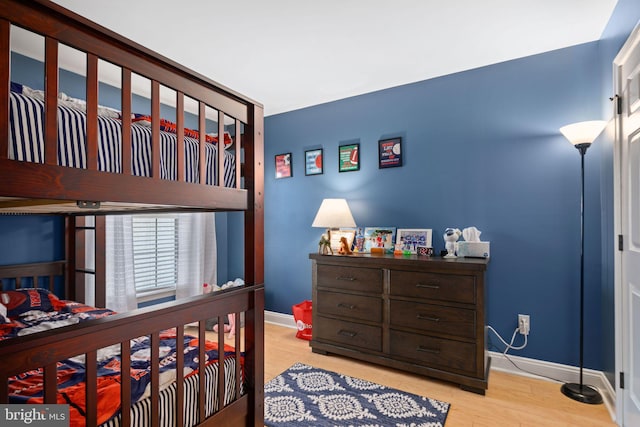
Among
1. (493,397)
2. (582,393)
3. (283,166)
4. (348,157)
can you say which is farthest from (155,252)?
(582,393)

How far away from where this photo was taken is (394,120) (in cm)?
304

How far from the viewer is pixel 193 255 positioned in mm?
3609

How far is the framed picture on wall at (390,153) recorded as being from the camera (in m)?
3.00

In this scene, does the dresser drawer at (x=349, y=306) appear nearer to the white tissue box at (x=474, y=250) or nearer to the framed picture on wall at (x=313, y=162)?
the white tissue box at (x=474, y=250)

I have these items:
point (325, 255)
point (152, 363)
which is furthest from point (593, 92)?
point (152, 363)

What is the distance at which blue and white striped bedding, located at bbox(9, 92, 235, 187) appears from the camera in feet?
2.73

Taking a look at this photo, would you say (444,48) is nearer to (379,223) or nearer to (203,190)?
(379,223)

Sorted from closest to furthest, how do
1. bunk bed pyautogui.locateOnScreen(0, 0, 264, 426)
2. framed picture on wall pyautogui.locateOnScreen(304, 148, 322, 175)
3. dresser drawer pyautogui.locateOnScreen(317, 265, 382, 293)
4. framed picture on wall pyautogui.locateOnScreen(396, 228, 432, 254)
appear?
bunk bed pyautogui.locateOnScreen(0, 0, 264, 426) → dresser drawer pyautogui.locateOnScreen(317, 265, 382, 293) → framed picture on wall pyautogui.locateOnScreen(396, 228, 432, 254) → framed picture on wall pyautogui.locateOnScreen(304, 148, 322, 175)

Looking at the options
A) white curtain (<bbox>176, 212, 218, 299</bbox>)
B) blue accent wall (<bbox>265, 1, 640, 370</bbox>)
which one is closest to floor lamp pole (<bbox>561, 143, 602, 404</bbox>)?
blue accent wall (<bbox>265, 1, 640, 370</bbox>)

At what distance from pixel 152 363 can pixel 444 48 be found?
2547 mm

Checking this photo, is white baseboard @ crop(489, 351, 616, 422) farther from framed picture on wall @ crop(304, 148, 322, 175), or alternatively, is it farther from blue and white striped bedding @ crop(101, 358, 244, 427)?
framed picture on wall @ crop(304, 148, 322, 175)

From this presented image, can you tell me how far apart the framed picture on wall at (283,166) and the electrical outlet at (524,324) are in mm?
2440

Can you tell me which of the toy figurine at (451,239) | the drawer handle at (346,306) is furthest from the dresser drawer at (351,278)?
the toy figurine at (451,239)

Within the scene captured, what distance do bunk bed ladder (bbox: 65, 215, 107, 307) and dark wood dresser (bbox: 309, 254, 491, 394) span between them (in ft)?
5.74
